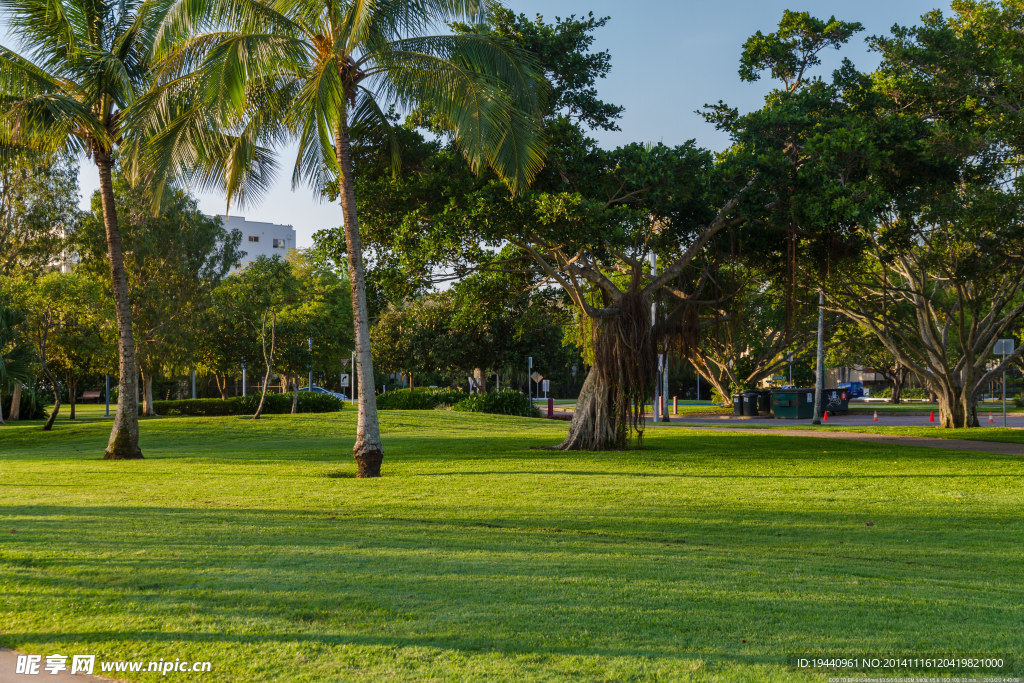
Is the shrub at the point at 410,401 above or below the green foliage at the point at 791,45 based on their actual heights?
below

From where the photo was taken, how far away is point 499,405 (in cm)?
3972

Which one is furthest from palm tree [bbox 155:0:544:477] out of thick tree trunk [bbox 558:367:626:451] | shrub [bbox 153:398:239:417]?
shrub [bbox 153:398:239:417]

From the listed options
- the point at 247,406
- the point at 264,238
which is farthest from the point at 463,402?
the point at 264,238

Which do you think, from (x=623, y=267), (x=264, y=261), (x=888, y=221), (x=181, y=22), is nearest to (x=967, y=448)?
(x=888, y=221)

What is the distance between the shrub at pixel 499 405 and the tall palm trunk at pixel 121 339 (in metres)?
20.6

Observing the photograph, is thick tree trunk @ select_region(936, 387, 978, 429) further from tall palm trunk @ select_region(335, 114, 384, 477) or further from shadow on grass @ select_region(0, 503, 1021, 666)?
tall palm trunk @ select_region(335, 114, 384, 477)

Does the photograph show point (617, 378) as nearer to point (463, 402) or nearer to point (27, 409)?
point (463, 402)

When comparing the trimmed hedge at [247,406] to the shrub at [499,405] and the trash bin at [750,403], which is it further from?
the trash bin at [750,403]

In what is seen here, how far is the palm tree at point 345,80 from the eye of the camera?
537 inches

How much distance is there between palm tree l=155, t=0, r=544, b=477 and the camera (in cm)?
1365

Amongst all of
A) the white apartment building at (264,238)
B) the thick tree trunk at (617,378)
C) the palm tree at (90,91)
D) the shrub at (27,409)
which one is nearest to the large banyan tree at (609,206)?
the thick tree trunk at (617,378)

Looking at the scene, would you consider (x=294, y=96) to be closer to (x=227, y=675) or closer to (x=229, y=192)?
(x=229, y=192)

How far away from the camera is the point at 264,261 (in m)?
51.8

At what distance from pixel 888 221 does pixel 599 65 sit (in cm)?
779
